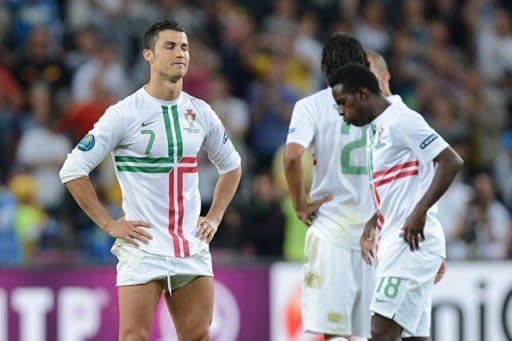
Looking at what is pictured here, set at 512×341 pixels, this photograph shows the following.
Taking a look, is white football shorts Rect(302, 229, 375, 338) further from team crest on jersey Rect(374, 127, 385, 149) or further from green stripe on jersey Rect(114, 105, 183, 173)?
green stripe on jersey Rect(114, 105, 183, 173)

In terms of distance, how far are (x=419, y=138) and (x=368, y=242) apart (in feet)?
3.92

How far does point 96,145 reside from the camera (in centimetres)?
848

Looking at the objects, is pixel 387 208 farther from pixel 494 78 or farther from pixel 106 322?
pixel 494 78

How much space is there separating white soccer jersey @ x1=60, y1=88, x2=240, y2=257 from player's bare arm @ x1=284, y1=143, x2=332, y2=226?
1001 millimetres

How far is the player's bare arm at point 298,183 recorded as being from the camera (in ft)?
31.3

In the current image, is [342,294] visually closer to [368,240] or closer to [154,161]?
[368,240]

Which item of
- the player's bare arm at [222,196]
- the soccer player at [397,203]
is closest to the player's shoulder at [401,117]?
the soccer player at [397,203]

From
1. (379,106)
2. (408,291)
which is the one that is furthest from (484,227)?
(379,106)

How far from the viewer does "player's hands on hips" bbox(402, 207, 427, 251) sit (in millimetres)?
8398

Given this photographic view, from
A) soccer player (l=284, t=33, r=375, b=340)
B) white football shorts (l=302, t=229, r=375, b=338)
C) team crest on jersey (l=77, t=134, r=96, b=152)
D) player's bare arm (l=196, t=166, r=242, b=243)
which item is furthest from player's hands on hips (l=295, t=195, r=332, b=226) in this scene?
team crest on jersey (l=77, t=134, r=96, b=152)

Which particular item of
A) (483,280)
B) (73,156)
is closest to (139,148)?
(73,156)

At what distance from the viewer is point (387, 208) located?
877 centimetres

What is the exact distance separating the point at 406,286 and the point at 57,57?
8.29 meters

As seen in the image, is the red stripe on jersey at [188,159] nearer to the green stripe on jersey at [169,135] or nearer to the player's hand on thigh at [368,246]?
the green stripe on jersey at [169,135]
